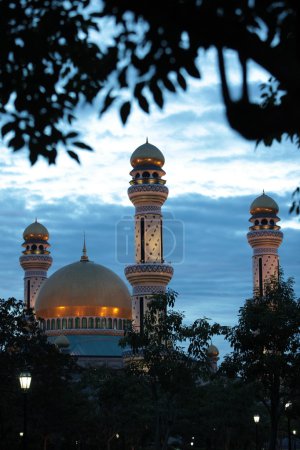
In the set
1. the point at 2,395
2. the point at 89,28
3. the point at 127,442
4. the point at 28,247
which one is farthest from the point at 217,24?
the point at 28,247

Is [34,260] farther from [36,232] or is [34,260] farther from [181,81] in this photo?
[181,81]

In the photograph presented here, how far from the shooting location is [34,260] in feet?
322

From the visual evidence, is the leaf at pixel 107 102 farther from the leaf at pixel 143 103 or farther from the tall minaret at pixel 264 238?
the tall minaret at pixel 264 238

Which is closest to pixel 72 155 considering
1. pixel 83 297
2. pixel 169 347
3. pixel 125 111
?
pixel 125 111

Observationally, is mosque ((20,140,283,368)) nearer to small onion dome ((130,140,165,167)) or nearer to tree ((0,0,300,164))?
small onion dome ((130,140,165,167))

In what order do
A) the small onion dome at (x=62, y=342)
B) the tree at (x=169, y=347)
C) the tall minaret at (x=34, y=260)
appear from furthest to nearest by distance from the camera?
the tall minaret at (x=34, y=260)
the small onion dome at (x=62, y=342)
the tree at (x=169, y=347)

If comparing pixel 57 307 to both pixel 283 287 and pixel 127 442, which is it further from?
pixel 283 287

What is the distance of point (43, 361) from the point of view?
46562 millimetres

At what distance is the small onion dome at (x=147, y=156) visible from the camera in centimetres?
8100

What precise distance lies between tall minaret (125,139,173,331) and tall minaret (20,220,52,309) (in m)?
21.8

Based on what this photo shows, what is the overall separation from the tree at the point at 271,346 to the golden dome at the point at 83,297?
5267cm

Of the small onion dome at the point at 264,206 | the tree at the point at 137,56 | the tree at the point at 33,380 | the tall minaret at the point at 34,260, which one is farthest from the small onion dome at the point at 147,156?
the tree at the point at 137,56

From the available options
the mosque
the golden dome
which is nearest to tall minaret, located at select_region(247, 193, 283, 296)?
the mosque

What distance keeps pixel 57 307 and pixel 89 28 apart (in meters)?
78.8
